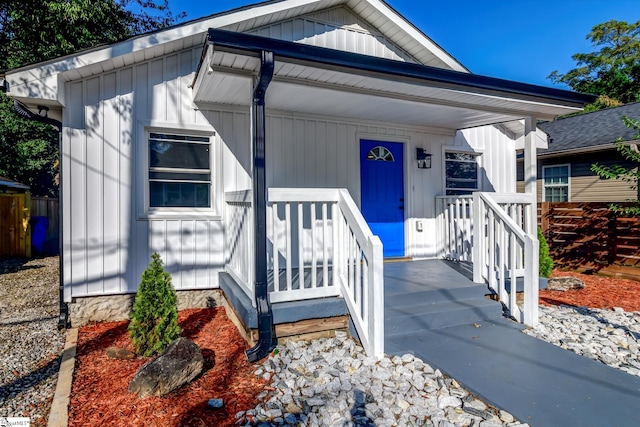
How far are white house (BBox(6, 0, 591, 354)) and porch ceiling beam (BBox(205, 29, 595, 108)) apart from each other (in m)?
0.02

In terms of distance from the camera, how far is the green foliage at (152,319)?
3467mm

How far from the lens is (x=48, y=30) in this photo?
9203 mm

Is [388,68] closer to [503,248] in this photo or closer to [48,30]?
[503,248]

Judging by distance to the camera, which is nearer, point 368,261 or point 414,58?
point 368,261

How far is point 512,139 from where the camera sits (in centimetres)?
726

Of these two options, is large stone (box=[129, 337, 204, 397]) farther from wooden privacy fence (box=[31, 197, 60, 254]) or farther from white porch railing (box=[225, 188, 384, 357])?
wooden privacy fence (box=[31, 197, 60, 254])

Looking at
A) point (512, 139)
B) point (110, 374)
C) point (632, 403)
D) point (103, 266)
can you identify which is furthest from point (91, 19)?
point (632, 403)

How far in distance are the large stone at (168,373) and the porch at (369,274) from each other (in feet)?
2.07

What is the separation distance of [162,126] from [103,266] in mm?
1845

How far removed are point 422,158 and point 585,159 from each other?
688 centimetres

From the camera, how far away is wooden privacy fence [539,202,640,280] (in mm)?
7223

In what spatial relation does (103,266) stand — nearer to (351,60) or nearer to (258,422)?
(258,422)

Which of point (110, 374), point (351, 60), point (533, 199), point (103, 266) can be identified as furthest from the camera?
point (533, 199)

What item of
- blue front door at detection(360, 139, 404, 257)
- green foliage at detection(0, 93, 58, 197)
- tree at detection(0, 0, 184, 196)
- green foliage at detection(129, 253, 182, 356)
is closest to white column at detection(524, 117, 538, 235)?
blue front door at detection(360, 139, 404, 257)
